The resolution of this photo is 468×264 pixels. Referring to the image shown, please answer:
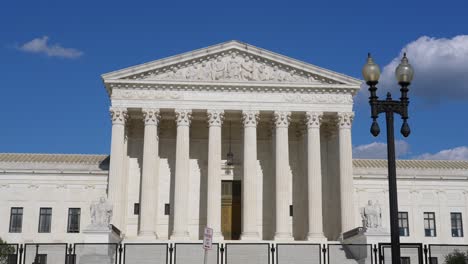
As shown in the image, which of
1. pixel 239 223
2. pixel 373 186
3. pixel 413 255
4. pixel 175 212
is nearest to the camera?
pixel 413 255

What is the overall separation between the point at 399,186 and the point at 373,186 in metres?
2.54

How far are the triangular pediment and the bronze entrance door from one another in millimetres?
9934

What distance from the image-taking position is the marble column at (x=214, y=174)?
51.0m

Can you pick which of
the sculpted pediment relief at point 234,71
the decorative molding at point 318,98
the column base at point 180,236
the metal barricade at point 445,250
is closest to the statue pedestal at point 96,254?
the metal barricade at point 445,250

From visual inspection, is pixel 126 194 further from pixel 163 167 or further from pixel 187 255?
pixel 187 255

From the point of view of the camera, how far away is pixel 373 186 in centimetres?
6031

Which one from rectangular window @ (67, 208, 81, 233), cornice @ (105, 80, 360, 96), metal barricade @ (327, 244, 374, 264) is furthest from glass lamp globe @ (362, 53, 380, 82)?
rectangular window @ (67, 208, 81, 233)

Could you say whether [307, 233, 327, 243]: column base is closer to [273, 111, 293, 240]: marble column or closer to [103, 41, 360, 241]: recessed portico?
[103, 41, 360, 241]: recessed portico

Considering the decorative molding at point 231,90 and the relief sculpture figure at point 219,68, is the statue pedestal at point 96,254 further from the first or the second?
the relief sculpture figure at point 219,68

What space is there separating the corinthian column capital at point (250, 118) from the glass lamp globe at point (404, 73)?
1296 inches

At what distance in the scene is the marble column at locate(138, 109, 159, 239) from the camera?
168 feet

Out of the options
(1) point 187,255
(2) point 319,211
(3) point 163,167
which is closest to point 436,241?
(2) point 319,211

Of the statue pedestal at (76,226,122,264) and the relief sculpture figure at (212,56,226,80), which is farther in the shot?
the relief sculpture figure at (212,56,226,80)

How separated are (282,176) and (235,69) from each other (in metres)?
9.69
